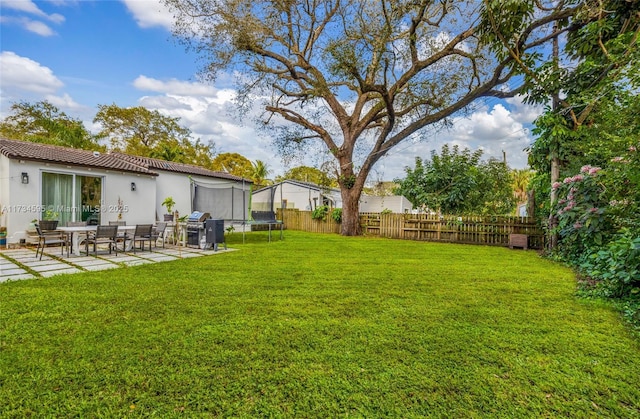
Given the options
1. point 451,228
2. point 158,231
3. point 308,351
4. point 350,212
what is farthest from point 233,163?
point 308,351

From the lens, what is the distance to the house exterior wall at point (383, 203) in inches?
839

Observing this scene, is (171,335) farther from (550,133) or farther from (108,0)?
(108,0)

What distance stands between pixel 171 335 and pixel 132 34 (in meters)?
12.9

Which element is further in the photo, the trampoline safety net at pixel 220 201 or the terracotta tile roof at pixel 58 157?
the trampoline safety net at pixel 220 201

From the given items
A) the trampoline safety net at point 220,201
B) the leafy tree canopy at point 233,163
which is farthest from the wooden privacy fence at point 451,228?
the leafy tree canopy at point 233,163

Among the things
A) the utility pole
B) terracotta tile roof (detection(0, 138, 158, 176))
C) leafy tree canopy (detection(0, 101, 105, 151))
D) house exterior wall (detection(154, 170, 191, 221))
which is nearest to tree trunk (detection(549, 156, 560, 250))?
the utility pole

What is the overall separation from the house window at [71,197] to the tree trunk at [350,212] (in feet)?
32.0

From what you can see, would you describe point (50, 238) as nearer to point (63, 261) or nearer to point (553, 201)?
point (63, 261)

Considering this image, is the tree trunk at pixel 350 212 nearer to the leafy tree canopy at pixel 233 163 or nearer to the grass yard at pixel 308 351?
the grass yard at pixel 308 351

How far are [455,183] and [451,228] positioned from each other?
3.52 m

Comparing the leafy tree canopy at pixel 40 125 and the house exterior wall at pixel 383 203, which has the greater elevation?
the leafy tree canopy at pixel 40 125

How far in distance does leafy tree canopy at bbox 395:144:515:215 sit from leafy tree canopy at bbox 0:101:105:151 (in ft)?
77.9

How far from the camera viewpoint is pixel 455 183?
49.7ft

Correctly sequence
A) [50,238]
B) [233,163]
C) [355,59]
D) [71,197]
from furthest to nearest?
[233,163] → [355,59] → [71,197] → [50,238]
